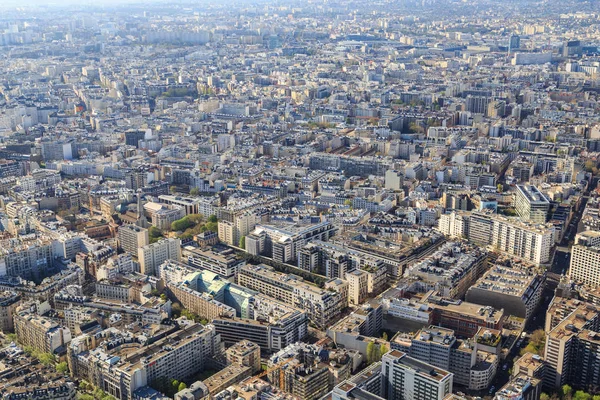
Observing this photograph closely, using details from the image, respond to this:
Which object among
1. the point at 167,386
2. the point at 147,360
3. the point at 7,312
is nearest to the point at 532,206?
the point at 167,386

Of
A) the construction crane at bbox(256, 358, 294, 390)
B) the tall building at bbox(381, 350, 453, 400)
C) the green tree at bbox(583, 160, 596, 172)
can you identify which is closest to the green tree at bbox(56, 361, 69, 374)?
the construction crane at bbox(256, 358, 294, 390)

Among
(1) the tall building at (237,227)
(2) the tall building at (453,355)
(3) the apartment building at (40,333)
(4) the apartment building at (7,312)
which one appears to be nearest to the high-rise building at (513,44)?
(1) the tall building at (237,227)

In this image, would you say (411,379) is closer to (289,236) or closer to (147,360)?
(147,360)

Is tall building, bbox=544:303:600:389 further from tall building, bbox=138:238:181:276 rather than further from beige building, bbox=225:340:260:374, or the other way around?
tall building, bbox=138:238:181:276

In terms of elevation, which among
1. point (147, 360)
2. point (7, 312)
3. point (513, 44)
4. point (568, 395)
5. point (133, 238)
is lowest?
point (568, 395)

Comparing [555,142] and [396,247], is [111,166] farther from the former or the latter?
[555,142]

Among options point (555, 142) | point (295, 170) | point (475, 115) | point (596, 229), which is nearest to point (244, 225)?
point (295, 170)
